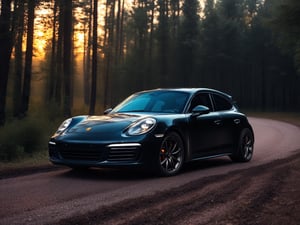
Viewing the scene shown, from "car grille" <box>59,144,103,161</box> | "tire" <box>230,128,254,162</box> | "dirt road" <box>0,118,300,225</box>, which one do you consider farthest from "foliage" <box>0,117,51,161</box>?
"tire" <box>230,128,254,162</box>

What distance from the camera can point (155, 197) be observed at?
20.6ft

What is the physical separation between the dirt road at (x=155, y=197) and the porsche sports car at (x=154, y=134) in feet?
1.05

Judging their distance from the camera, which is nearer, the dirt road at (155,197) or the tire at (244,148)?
the dirt road at (155,197)

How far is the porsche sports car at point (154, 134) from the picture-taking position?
7.75 m

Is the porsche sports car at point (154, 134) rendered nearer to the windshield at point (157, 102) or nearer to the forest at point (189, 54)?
the windshield at point (157, 102)

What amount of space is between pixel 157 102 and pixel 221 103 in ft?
5.78

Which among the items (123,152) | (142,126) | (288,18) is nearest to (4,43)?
(142,126)

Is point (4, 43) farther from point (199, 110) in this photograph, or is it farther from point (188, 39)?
point (188, 39)

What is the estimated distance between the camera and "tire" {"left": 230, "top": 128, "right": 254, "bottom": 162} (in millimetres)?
10555

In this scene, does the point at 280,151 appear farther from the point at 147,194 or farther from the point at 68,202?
the point at 68,202

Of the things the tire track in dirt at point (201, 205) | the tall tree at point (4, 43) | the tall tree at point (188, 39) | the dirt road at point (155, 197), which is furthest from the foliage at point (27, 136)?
the tall tree at point (188, 39)

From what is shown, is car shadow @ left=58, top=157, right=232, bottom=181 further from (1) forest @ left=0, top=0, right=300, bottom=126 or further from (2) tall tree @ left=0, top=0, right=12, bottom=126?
(1) forest @ left=0, top=0, right=300, bottom=126

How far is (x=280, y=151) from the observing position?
42.1 ft

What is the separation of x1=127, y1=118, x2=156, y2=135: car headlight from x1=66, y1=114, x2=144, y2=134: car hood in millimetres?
112
